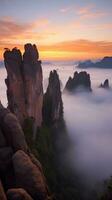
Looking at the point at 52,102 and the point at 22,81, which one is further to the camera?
the point at 52,102

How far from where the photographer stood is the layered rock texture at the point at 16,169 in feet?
93.3

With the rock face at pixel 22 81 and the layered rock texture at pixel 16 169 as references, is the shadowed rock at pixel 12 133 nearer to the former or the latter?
the layered rock texture at pixel 16 169

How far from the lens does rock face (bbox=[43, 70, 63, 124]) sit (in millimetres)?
93625

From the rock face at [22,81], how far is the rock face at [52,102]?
65.3 feet

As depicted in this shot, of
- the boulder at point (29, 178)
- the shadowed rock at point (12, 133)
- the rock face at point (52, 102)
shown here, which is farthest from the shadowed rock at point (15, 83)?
the boulder at point (29, 178)

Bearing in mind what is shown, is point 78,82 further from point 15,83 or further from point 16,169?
point 16,169

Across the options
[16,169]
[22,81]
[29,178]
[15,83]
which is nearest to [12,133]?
[16,169]

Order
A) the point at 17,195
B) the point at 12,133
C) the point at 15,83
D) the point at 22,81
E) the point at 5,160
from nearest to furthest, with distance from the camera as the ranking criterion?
Result: the point at 17,195
the point at 5,160
the point at 12,133
the point at 15,83
the point at 22,81

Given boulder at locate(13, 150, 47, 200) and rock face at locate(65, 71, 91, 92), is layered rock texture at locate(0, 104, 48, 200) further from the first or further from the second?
rock face at locate(65, 71, 91, 92)

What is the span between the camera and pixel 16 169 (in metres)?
30.1

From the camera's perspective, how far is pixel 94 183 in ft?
259

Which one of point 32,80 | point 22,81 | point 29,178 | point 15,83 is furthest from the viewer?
point 32,80

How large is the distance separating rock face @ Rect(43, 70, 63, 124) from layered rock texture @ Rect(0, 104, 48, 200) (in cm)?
5563

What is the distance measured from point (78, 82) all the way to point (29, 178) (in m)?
143
